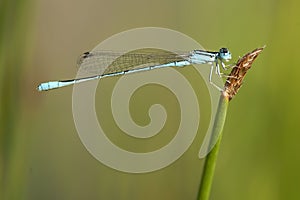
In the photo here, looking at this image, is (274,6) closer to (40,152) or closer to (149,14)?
(149,14)

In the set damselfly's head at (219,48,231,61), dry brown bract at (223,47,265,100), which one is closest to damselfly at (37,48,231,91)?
damselfly's head at (219,48,231,61)

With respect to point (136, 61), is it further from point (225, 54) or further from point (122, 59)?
point (225, 54)

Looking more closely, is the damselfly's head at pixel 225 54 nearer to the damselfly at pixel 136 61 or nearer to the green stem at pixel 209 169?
the damselfly at pixel 136 61

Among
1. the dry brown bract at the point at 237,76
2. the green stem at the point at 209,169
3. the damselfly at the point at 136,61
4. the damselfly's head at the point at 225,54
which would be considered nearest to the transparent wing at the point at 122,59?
the damselfly at the point at 136,61

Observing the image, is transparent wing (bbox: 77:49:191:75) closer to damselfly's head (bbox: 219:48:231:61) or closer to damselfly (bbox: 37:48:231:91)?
damselfly (bbox: 37:48:231:91)

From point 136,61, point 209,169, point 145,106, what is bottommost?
point 209,169

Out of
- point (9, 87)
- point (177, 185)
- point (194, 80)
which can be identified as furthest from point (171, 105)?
point (9, 87)

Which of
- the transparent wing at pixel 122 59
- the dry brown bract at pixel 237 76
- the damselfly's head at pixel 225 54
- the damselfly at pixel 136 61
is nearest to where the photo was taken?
the dry brown bract at pixel 237 76

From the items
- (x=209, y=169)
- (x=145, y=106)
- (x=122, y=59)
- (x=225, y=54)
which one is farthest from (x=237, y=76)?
(x=122, y=59)
